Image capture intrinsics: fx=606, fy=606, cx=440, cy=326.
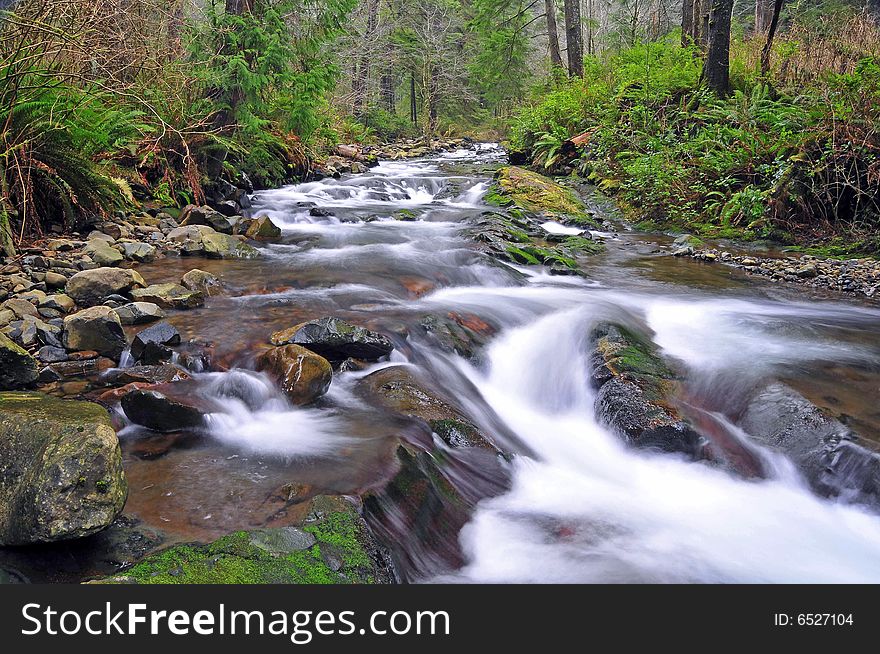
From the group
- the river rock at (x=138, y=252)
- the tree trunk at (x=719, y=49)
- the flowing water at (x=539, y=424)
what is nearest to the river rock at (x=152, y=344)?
the flowing water at (x=539, y=424)

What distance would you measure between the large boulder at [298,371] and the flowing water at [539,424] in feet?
0.35

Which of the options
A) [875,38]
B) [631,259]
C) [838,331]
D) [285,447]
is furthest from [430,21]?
[285,447]

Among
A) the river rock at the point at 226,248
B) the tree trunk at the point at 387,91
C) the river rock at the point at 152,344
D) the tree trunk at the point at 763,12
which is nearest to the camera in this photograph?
the river rock at the point at 152,344

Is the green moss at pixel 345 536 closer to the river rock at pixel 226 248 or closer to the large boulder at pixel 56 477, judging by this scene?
the large boulder at pixel 56 477

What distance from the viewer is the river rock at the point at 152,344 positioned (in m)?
4.29

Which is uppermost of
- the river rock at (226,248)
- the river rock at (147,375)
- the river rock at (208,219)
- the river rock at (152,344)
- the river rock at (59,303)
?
the river rock at (208,219)

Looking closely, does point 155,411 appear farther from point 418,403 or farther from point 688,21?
point 688,21

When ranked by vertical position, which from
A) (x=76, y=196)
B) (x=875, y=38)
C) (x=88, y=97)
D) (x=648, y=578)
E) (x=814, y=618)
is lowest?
(x=648, y=578)

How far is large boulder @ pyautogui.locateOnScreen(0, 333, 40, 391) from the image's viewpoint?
3549mm

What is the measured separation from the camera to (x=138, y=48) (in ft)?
27.8

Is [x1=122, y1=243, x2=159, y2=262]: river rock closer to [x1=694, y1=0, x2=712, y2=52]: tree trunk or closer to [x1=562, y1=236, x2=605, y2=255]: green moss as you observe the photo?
[x1=562, y1=236, x2=605, y2=255]: green moss

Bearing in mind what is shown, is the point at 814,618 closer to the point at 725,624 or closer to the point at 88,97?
the point at 725,624

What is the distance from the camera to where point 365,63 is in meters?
27.7

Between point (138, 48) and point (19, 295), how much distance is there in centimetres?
515
